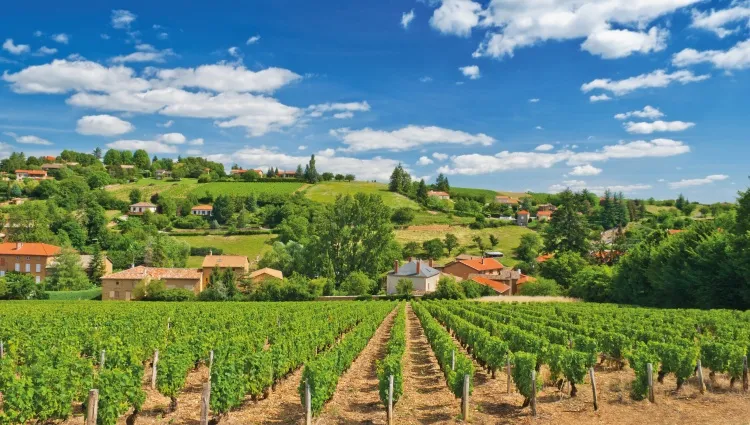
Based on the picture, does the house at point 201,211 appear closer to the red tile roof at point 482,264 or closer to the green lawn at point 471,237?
the green lawn at point 471,237

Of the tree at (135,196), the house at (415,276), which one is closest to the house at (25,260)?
the tree at (135,196)

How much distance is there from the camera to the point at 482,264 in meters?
91.2

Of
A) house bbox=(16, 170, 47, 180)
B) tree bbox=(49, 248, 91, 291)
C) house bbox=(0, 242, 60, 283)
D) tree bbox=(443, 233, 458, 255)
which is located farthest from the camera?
house bbox=(16, 170, 47, 180)

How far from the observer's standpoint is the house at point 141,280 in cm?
6825

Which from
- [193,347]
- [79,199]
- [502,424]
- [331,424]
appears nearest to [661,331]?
[502,424]

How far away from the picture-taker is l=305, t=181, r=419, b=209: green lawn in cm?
14698

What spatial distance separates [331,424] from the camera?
40.5ft

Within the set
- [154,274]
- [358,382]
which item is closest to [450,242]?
[154,274]

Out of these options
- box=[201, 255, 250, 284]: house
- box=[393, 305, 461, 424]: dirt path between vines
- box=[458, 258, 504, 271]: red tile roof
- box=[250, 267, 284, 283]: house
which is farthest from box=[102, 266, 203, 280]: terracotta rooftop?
box=[393, 305, 461, 424]: dirt path between vines

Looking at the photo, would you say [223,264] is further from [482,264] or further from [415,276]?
[482,264]

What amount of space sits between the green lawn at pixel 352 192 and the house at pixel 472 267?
51.0m

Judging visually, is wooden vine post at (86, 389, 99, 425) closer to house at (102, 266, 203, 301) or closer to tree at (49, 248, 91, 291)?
house at (102, 266, 203, 301)

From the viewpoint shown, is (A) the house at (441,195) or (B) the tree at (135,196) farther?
(A) the house at (441,195)

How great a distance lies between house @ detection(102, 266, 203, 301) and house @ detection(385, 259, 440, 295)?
29606 millimetres
